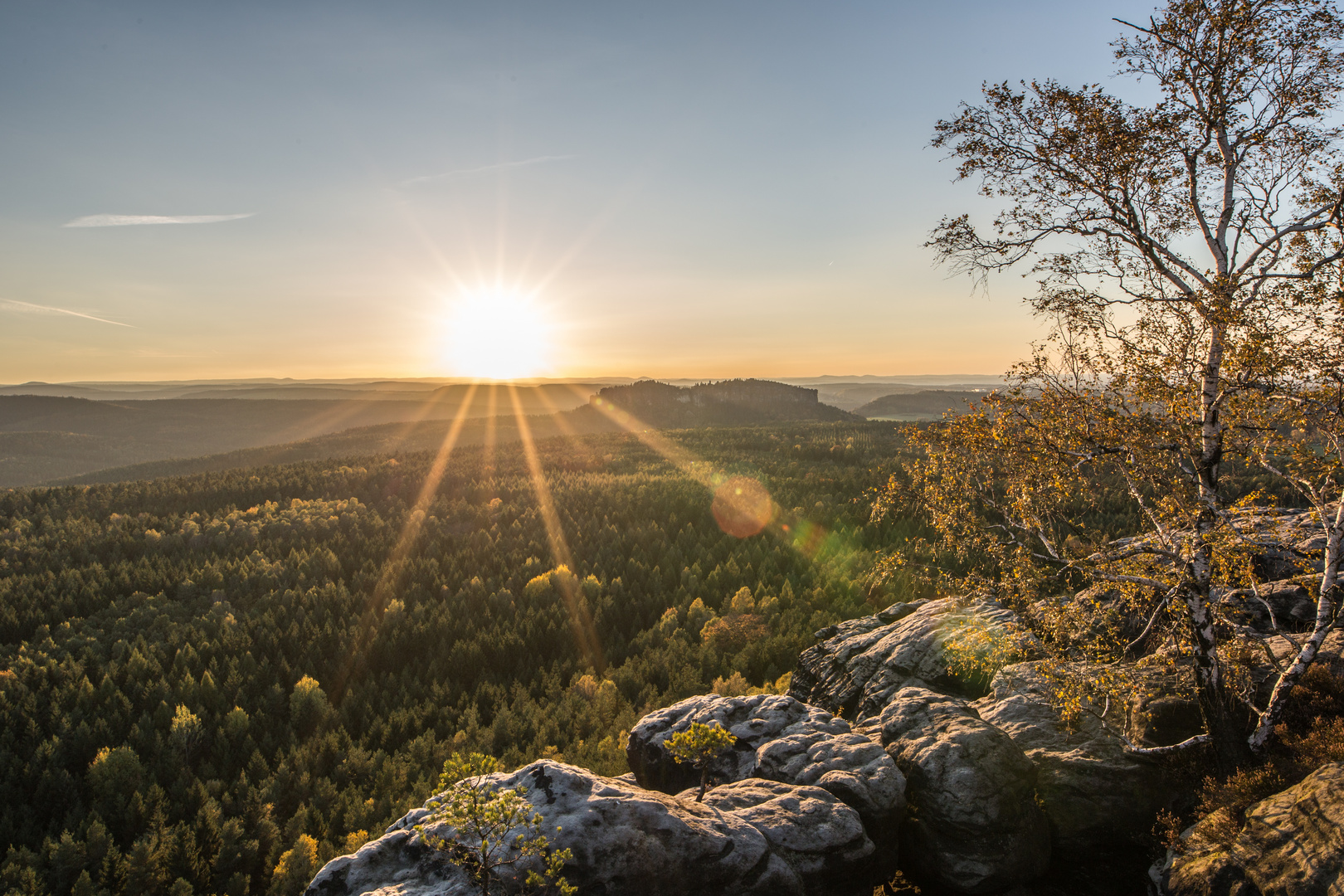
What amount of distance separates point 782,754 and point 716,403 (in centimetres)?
9105

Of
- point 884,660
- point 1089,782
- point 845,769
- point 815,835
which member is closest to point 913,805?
point 845,769

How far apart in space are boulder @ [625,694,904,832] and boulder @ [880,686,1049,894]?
42 cm

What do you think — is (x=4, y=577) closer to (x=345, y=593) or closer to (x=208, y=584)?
(x=208, y=584)

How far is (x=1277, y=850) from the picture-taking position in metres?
4.60

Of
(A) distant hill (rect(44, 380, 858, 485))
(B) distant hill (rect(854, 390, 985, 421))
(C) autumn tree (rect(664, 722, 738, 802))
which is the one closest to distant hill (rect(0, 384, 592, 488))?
(A) distant hill (rect(44, 380, 858, 485))

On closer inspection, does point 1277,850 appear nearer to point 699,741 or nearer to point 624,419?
point 699,741

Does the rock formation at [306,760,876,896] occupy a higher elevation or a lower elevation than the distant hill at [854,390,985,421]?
lower

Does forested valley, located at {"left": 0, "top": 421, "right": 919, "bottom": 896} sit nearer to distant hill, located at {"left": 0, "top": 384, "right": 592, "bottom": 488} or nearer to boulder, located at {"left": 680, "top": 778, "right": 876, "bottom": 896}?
boulder, located at {"left": 680, "top": 778, "right": 876, "bottom": 896}

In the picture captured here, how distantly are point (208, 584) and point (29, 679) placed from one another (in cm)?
525

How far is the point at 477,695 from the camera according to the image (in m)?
12.0

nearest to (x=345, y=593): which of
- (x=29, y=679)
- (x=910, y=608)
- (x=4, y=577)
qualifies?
(x=29, y=679)

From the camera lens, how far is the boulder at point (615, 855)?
457cm

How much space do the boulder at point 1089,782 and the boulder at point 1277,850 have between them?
0.82 metres

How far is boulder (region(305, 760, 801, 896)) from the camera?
15.0ft
